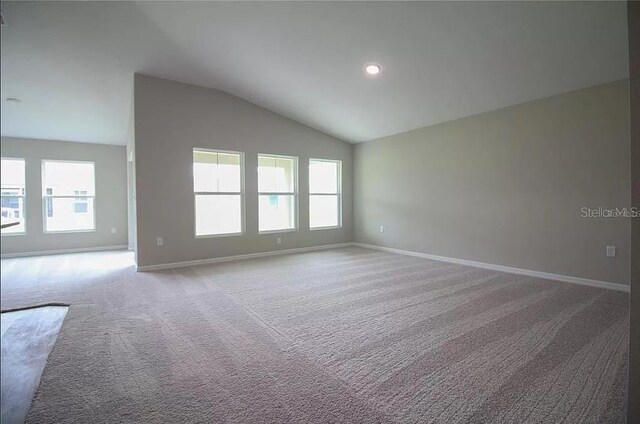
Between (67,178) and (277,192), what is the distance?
4651 mm

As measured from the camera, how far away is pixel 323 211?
680 centimetres

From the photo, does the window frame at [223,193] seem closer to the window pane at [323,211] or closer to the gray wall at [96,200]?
the window pane at [323,211]

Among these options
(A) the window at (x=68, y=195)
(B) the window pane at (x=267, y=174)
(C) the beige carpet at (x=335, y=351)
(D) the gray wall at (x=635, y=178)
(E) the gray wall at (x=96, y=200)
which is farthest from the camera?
(A) the window at (x=68, y=195)

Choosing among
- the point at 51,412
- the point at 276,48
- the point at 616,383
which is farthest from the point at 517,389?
the point at 276,48

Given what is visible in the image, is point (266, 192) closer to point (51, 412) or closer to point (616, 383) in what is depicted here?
point (51, 412)

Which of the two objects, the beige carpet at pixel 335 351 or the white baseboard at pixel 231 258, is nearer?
the beige carpet at pixel 335 351

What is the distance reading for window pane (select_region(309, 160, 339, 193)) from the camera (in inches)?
260

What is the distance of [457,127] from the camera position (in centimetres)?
498

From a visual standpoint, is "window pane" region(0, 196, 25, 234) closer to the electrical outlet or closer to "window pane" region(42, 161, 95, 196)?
"window pane" region(42, 161, 95, 196)

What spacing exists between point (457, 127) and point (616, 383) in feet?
13.3

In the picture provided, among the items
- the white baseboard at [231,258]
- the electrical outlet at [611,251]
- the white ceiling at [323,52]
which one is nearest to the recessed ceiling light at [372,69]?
the white ceiling at [323,52]

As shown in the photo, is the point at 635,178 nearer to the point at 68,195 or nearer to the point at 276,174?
the point at 276,174

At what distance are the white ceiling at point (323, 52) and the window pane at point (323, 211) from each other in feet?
6.92

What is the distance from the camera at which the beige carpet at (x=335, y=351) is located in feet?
5.20
